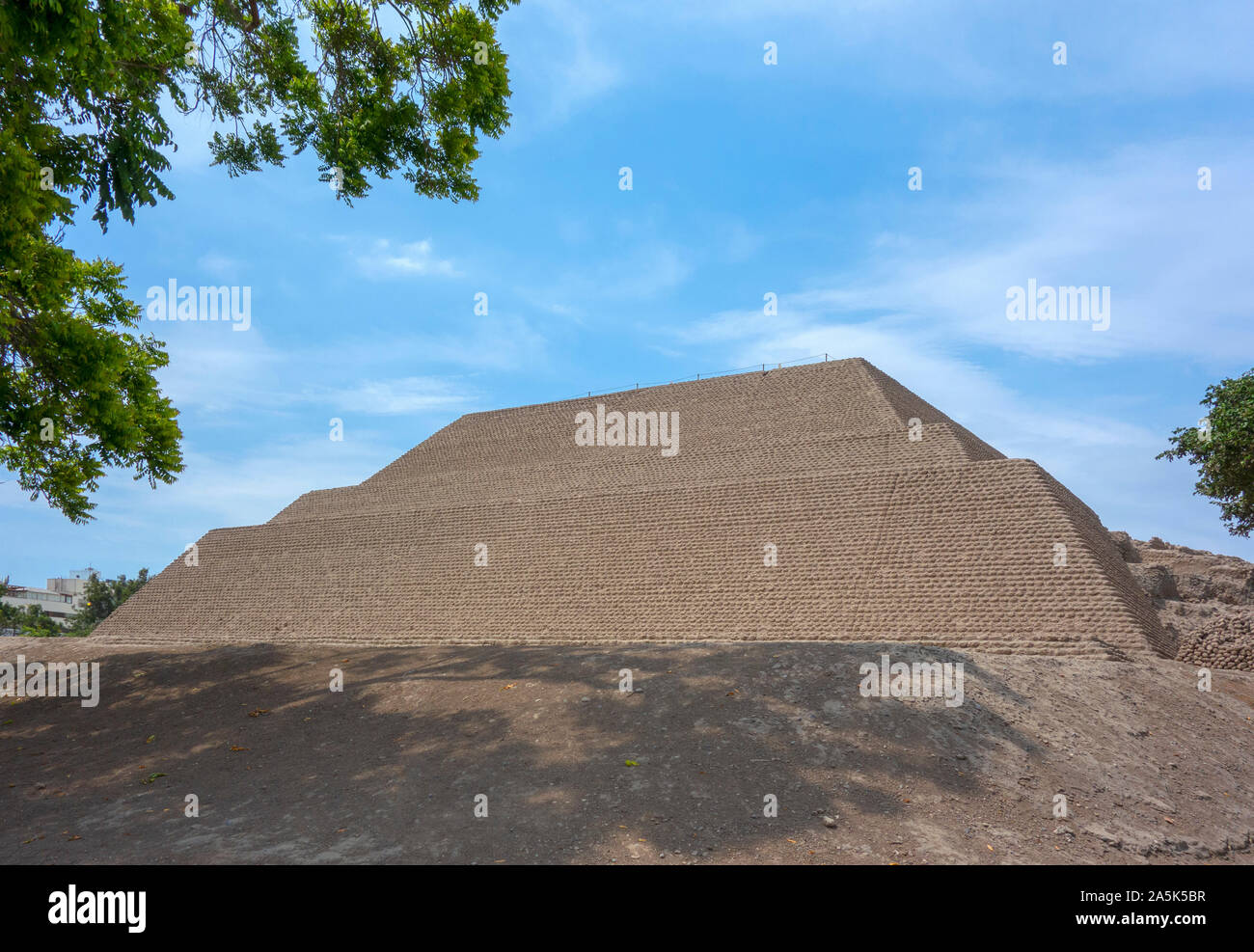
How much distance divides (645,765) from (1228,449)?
85.0 feet

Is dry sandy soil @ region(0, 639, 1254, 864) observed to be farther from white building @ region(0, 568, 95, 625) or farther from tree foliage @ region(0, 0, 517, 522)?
white building @ region(0, 568, 95, 625)

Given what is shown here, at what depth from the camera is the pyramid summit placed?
16.7 meters

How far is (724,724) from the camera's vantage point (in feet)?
31.3

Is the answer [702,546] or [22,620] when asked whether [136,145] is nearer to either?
[702,546]

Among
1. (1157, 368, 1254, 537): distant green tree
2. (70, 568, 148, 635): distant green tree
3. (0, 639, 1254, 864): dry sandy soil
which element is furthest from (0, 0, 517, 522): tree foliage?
(70, 568, 148, 635): distant green tree

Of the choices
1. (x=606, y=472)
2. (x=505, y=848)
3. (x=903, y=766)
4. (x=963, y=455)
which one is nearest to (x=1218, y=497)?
(x=963, y=455)

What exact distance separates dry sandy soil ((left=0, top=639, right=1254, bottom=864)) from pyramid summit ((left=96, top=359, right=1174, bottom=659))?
371 centimetres

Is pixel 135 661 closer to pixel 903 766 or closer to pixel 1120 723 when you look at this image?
pixel 903 766

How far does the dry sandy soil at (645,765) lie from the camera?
714 centimetres

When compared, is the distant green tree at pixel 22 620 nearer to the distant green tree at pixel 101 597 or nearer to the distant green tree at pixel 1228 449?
the distant green tree at pixel 101 597

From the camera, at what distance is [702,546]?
21234 millimetres

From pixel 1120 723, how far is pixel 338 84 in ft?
55.8

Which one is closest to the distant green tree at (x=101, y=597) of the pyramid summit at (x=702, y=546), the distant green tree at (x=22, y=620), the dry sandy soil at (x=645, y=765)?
the distant green tree at (x=22, y=620)

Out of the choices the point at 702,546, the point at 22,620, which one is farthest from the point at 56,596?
the point at 702,546
